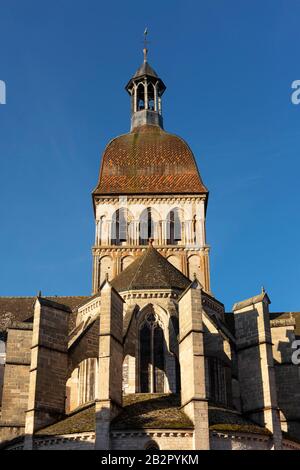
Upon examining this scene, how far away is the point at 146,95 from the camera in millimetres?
46281

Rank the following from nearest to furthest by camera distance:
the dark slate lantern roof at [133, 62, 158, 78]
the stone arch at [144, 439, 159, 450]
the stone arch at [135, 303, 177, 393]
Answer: the stone arch at [144, 439, 159, 450]
the stone arch at [135, 303, 177, 393]
the dark slate lantern roof at [133, 62, 158, 78]

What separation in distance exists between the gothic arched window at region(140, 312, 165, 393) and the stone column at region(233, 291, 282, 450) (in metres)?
2.72

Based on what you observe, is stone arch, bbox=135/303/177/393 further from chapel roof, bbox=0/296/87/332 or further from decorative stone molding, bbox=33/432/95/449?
chapel roof, bbox=0/296/87/332

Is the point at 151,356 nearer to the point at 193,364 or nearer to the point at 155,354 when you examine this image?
the point at 155,354

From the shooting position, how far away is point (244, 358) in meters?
24.8

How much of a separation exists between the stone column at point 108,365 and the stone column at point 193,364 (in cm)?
200

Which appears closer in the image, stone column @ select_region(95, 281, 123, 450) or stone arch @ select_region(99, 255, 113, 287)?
stone column @ select_region(95, 281, 123, 450)

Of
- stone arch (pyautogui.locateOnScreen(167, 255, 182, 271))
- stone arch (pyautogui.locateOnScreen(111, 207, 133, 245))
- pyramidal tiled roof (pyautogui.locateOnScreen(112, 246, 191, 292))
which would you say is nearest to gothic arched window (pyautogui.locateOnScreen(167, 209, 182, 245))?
stone arch (pyautogui.locateOnScreen(167, 255, 182, 271))

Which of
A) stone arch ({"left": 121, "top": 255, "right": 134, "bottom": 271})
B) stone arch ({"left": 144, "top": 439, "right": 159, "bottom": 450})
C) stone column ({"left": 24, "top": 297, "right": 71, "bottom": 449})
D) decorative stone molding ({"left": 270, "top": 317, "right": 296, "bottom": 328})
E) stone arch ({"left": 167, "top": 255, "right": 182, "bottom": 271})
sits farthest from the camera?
stone arch ({"left": 121, "top": 255, "right": 134, "bottom": 271})

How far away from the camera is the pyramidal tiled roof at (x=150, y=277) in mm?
26609

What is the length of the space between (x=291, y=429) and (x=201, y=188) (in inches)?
648

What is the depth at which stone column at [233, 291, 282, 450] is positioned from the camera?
23.2 m

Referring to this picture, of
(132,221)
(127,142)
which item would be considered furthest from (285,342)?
(127,142)

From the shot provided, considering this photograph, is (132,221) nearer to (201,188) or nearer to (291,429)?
(201,188)
